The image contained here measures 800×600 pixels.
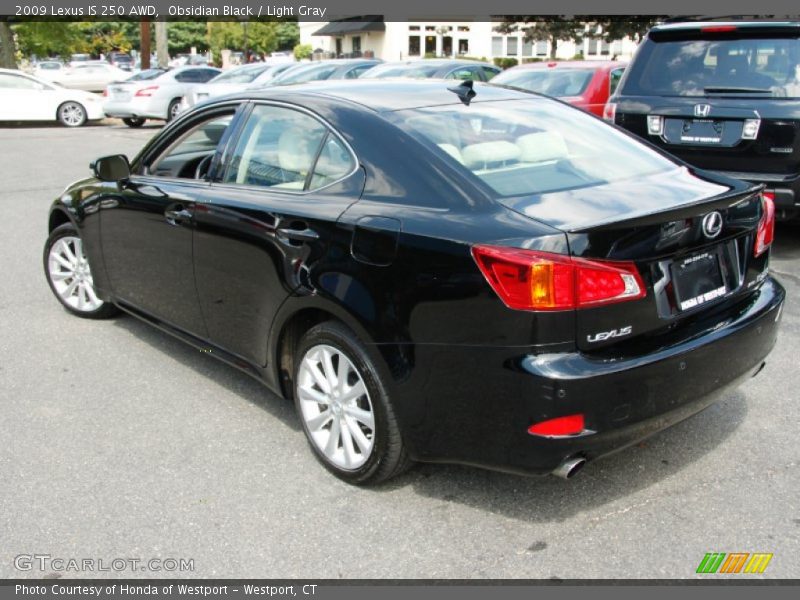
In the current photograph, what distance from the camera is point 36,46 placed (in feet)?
110

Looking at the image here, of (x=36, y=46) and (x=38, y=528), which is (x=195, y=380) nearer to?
(x=38, y=528)

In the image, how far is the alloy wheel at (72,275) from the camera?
18.3 ft

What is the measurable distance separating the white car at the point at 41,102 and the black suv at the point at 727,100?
17469 millimetres

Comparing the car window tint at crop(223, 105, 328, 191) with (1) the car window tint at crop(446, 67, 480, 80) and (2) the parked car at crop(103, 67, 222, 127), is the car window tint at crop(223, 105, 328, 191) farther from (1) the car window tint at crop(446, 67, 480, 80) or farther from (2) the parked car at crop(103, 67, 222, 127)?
(2) the parked car at crop(103, 67, 222, 127)

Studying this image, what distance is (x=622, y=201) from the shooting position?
121 inches

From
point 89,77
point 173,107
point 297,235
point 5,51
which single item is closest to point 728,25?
point 297,235

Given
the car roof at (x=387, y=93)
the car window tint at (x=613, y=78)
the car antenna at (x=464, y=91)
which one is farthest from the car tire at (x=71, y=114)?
the car antenna at (x=464, y=91)

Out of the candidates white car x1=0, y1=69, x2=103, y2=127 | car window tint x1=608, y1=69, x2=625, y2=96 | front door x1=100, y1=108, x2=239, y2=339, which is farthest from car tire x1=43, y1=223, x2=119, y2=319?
white car x1=0, y1=69, x2=103, y2=127

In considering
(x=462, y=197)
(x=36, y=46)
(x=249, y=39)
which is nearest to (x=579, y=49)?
(x=249, y=39)

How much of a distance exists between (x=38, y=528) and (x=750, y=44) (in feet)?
20.1

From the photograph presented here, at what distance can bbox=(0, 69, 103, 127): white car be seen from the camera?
816 inches

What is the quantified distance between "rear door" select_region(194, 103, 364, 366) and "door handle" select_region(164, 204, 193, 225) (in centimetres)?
11

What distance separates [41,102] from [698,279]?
21.0 metres

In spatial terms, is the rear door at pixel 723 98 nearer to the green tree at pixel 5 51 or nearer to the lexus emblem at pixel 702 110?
the lexus emblem at pixel 702 110
